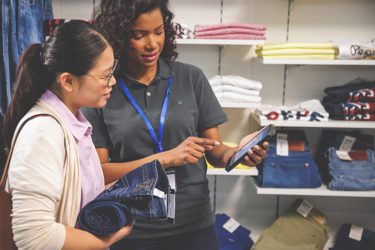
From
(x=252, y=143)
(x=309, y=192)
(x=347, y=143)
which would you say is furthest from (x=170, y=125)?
(x=347, y=143)

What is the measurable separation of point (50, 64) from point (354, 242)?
260 cm

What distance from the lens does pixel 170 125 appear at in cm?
136

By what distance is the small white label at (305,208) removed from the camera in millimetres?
2779

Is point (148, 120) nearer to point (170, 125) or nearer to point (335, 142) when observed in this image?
point (170, 125)

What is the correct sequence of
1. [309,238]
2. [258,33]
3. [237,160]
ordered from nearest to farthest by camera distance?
[237,160]
[258,33]
[309,238]

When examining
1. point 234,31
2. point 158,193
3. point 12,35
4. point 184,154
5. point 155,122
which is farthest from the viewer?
point 234,31

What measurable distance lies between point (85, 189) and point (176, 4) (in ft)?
6.50

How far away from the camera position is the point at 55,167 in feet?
2.78

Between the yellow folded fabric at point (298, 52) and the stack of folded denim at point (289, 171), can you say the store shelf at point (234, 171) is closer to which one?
the stack of folded denim at point (289, 171)

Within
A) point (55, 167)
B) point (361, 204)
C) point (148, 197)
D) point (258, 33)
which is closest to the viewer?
point (55, 167)

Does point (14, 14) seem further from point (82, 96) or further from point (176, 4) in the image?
point (82, 96)

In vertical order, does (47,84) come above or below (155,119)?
above

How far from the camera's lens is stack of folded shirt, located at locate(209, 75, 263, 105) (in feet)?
8.12

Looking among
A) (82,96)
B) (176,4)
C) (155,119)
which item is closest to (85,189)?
(82,96)
